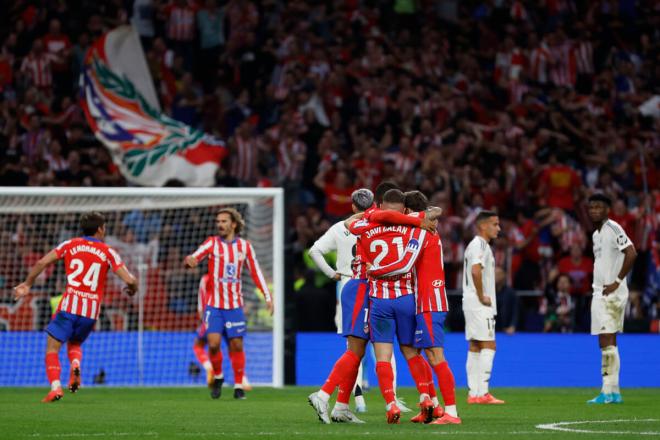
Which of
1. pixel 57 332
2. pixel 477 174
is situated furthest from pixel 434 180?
pixel 57 332

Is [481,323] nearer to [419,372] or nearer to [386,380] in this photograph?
[419,372]

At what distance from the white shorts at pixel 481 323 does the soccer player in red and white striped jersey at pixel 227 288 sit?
7.17 feet

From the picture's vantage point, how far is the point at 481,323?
42.8 feet

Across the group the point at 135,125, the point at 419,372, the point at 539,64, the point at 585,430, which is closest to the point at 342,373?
the point at 419,372

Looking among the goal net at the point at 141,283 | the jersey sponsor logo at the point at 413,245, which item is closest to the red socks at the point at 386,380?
the jersey sponsor logo at the point at 413,245

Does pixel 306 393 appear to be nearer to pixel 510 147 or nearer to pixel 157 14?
pixel 510 147

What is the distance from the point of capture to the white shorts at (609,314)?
42.3 ft

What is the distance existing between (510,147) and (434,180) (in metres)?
2.08

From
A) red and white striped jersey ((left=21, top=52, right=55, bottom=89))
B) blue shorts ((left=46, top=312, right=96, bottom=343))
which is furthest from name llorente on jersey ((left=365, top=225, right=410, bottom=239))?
red and white striped jersey ((left=21, top=52, right=55, bottom=89))

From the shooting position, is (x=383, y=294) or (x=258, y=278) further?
(x=258, y=278)

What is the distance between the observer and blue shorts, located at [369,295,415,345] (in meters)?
9.51

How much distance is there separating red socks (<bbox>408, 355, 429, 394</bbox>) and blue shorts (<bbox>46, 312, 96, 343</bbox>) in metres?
4.90

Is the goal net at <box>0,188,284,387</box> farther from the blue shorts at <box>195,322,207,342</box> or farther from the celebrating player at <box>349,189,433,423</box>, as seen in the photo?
the celebrating player at <box>349,189,433,423</box>

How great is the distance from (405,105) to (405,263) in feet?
43.7
